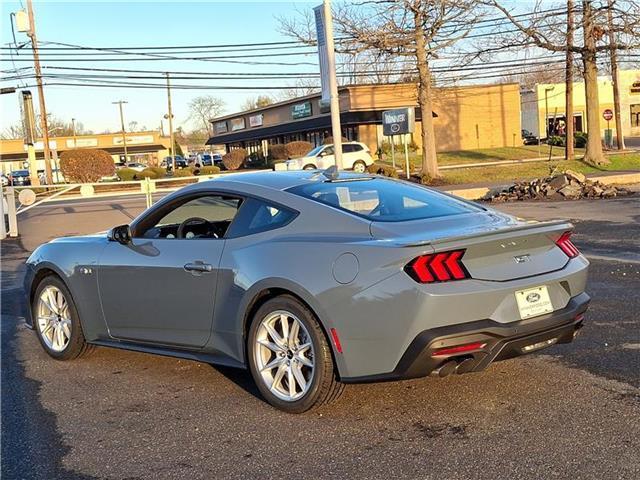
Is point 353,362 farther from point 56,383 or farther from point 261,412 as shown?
Answer: point 56,383

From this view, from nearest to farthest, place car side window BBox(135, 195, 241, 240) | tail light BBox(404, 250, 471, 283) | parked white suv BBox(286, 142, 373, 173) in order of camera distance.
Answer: tail light BBox(404, 250, 471, 283) < car side window BBox(135, 195, 241, 240) < parked white suv BBox(286, 142, 373, 173)

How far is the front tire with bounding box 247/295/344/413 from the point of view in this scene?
13.9ft

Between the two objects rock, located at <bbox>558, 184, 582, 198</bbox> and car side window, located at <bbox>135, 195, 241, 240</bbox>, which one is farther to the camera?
rock, located at <bbox>558, 184, 582, 198</bbox>

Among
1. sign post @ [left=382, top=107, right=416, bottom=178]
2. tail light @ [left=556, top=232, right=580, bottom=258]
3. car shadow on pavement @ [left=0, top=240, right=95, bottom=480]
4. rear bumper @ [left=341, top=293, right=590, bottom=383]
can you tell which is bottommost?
car shadow on pavement @ [left=0, top=240, right=95, bottom=480]

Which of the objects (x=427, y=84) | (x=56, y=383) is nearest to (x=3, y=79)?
(x=427, y=84)

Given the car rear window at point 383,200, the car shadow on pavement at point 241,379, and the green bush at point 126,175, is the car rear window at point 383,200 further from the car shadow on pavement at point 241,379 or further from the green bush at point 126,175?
the green bush at point 126,175

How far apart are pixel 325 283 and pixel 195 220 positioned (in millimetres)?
1786

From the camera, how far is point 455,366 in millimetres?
3994

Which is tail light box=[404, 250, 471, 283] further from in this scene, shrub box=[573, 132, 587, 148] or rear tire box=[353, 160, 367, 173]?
shrub box=[573, 132, 587, 148]

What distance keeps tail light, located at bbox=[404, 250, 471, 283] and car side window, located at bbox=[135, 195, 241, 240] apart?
5.89ft

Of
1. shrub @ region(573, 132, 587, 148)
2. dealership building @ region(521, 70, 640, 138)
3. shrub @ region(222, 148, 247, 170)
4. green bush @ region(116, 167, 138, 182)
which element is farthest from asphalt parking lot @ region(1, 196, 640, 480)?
dealership building @ region(521, 70, 640, 138)

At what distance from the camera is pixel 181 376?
17.8 feet

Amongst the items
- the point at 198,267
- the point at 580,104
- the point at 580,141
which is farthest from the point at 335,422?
the point at 580,104

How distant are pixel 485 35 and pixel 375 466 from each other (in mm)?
28198
